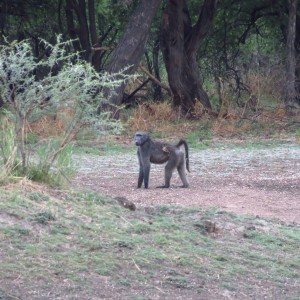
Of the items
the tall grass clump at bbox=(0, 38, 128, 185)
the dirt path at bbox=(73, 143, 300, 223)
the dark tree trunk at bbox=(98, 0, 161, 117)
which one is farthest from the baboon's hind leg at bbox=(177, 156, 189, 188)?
the dark tree trunk at bbox=(98, 0, 161, 117)

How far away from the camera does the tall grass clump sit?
864 cm

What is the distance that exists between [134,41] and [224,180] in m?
6.83

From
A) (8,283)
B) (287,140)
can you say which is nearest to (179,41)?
(287,140)

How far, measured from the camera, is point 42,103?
8906mm

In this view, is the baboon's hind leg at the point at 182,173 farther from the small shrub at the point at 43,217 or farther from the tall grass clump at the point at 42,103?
the small shrub at the point at 43,217

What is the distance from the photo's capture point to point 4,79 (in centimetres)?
855

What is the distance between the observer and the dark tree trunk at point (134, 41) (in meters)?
18.6

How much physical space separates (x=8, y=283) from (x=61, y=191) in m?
2.54

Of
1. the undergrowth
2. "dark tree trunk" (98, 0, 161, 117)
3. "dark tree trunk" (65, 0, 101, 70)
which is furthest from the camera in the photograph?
"dark tree trunk" (65, 0, 101, 70)

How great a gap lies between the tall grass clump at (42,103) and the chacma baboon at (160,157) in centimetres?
284

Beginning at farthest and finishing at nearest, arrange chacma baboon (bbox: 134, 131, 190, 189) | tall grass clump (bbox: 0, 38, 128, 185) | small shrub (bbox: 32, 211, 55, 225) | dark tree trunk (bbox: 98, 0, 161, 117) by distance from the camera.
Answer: dark tree trunk (bbox: 98, 0, 161, 117) < chacma baboon (bbox: 134, 131, 190, 189) < tall grass clump (bbox: 0, 38, 128, 185) < small shrub (bbox: 32, 211, 55, 225)

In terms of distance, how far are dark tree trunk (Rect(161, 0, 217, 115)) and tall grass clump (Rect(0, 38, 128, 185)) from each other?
37.5ft

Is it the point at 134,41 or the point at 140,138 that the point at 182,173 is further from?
the point at 134,41

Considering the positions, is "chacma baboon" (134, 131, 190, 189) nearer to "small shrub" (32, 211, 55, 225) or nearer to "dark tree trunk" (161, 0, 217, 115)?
"small shrub" (32, 211, 55, 225)
